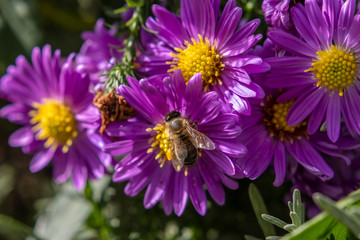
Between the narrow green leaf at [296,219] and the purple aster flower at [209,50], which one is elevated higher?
the purple aster flower at [209,50]

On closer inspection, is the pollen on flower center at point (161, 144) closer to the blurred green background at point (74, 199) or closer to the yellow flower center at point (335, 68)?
the blurred green background at point (74, 199)

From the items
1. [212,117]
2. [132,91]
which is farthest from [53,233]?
[212,117]

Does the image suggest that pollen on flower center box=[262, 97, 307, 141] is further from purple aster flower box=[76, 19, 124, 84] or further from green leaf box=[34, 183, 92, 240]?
green leaf box=[34, 183, 92, 240]

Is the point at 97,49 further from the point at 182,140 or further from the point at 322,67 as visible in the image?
the point at 322,67

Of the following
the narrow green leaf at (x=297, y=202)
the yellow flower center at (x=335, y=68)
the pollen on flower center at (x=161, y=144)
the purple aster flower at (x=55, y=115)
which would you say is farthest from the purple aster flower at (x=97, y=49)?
the narrow green leaf at (x=297, y=202)

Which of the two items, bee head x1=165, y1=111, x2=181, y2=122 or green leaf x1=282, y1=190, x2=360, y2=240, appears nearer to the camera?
green leaf x1=282, y1=190, x2=360, y2=240

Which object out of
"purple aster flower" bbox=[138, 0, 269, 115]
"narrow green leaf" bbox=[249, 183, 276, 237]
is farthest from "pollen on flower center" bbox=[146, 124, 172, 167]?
"narrow green leaf" bbox=[249, 183, 276, 237]

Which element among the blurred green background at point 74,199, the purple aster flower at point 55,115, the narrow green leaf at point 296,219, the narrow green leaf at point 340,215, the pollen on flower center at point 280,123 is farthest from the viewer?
the blurred green background at point 74,199

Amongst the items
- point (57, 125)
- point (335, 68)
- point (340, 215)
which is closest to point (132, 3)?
point (57, 125)
